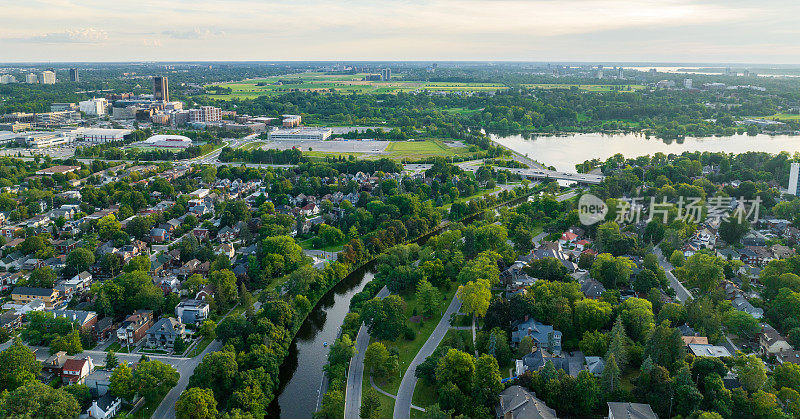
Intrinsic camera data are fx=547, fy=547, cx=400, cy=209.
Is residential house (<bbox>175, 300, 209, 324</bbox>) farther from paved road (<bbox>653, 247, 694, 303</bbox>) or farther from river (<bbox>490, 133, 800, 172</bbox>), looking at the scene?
river (<bbox>490, 133, 800, 172</bbox>)

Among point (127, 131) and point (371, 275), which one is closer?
point (371, 275)

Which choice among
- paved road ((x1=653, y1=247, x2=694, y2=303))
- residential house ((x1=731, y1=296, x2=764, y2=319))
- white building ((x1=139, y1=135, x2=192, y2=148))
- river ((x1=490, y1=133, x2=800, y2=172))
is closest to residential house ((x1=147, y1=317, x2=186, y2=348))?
paved road ((x1=653, y1=247, x2=694, y2=303))

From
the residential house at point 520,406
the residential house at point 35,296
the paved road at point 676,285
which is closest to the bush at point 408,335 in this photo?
the residential house at point 520,406

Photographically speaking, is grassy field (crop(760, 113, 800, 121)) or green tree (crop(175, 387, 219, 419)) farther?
grassy field (crop(760, 113, 800, 121))

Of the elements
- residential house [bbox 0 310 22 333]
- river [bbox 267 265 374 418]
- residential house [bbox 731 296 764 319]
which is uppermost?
residential house [bbox 731 296 764 319]

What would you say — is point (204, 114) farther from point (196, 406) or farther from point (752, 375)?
point (752, 375)

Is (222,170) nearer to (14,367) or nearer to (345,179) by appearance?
(345,179)

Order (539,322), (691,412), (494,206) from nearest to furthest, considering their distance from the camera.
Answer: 1. (691,412)
2. (539,322)
3. (494,206)

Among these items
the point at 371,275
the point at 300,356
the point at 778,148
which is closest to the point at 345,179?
the point at 371,275
